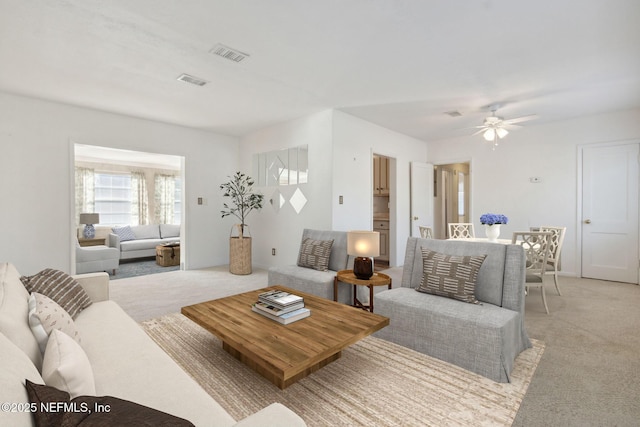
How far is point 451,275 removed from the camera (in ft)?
8.03

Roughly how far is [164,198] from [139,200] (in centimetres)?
62

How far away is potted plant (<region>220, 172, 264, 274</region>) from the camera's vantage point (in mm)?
5289

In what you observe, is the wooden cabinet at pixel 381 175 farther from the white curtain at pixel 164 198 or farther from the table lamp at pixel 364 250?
the white curtain at pixel 164 198

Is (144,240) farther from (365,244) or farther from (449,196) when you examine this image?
(449,196)

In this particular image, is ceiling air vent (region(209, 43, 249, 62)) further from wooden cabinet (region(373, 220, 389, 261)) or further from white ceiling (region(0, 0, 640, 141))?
wooden cabinet (region(373, 220, 389, 261))

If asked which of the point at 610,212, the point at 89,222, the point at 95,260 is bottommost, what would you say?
the point at 95,260

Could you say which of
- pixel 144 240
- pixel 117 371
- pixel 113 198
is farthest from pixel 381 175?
pixel 113 198

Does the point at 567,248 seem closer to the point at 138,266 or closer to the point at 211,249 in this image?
the point at 211,249

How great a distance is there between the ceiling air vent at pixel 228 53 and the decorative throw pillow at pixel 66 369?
2548mm

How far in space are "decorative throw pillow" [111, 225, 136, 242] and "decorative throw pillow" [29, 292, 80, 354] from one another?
608 centimetres

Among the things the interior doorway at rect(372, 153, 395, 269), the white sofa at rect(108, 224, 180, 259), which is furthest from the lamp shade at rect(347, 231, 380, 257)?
the white sofa at rect(108, 224, 180, 259)

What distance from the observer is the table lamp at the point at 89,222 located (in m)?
6.61

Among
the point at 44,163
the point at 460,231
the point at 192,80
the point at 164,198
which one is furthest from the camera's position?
the point at 164,198

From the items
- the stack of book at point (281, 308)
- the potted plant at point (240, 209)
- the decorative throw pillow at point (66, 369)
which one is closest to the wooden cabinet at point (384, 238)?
the potted plant at point (240, 209)
